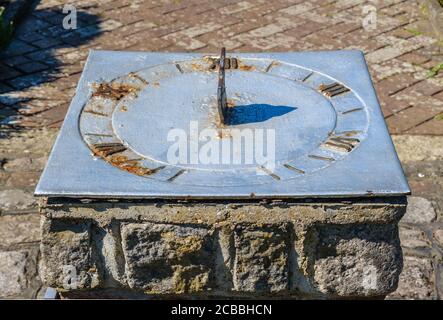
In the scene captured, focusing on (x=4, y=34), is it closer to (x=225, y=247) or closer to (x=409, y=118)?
(x=409, y=118)

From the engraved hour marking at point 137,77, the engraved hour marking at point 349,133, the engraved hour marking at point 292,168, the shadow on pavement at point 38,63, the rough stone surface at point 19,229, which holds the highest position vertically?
the engraved hour marking at point 137,77

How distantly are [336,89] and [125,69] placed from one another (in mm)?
971

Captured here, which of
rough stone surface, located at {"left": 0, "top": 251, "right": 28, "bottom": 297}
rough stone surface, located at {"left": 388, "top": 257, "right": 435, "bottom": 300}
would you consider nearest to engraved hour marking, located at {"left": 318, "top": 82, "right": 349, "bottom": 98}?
rough stone surface, located at {"left": 388, "top": 257, "right": 435, "bottom": 300}

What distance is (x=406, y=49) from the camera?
20.5 feet

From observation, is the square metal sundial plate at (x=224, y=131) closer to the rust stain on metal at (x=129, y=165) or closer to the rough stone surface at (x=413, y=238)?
the rust stain on metal at (x=129, y=165)

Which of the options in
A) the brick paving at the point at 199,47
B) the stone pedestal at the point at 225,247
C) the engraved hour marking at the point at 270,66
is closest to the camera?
the stone pedestal at the point at 225,247

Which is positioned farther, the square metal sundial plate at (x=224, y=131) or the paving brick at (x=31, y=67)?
the paving brick at (x=31, y=67)

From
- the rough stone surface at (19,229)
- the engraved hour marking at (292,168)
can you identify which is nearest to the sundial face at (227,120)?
the engraved hour marking at (292,168)

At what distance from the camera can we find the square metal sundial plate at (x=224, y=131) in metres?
2.76

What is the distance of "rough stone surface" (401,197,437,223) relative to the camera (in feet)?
14.1

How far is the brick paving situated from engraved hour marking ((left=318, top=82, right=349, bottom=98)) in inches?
43.9

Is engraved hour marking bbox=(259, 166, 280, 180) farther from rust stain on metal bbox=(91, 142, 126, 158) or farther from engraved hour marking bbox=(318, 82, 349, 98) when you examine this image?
engraved hour marking bbox=(318, 82, 349, 98)

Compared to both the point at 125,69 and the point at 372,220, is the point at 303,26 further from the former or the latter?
the point at 372,220
